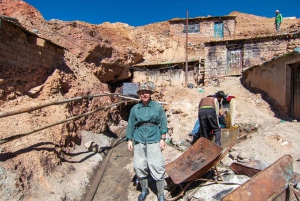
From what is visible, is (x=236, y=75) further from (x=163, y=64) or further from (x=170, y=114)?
(x=170, y=114)

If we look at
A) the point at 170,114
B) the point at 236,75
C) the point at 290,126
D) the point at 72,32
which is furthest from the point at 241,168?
the point at 236,75

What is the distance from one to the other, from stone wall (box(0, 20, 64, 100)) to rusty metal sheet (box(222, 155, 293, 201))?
4.30 meters

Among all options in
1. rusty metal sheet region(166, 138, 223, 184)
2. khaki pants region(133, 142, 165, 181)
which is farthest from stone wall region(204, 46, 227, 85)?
khaki pants region(133, 142, 165, 181)

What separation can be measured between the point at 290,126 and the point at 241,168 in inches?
145

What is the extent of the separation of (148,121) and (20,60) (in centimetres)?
315

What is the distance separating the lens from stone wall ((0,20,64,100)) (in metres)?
4.21

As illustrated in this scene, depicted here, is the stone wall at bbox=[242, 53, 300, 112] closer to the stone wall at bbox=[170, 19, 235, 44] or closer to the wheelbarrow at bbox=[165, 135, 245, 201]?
the wheelbarrow at bbox=[165, 135, 245, 201]

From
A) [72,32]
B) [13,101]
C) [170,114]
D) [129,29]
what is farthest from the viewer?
Result: [129,29]

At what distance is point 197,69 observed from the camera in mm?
18031

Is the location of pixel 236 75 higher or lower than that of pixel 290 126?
higher

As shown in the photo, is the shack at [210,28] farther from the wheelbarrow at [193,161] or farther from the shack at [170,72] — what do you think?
the wheelbarrow at [193,161]

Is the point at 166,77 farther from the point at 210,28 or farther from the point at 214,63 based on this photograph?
the point at 210,28

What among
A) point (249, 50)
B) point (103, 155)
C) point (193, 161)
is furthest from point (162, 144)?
point (249, 50)

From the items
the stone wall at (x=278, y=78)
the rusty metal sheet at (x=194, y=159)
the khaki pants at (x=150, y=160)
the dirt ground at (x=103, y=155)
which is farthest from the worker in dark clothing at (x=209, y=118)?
the stone wall at (x=278, y=78)
